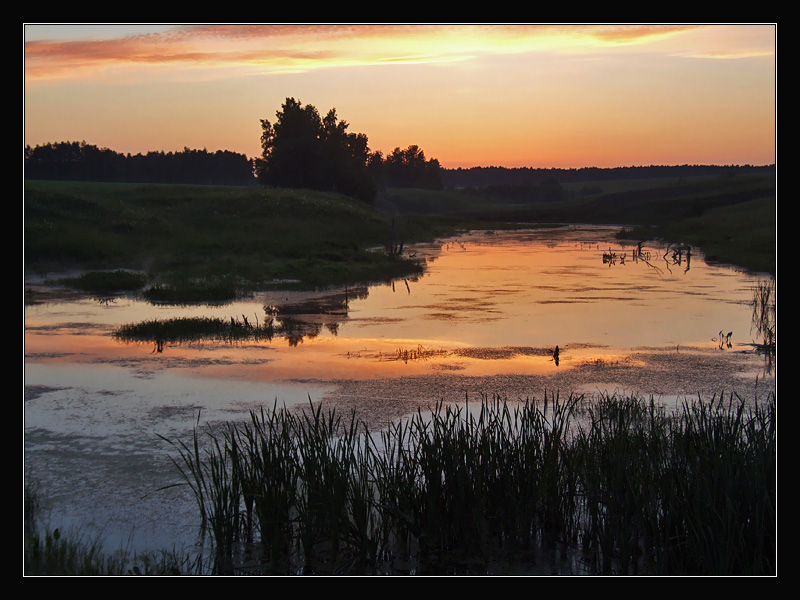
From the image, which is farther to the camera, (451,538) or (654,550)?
(451,538)

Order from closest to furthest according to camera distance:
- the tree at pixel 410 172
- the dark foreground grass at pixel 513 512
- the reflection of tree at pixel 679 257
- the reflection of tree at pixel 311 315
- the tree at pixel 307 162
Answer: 1. the dark foreground grass at pixel 513 512
2. the reflection of tree at pixel 311 315
3. the reflection of tree at pixel 679 257
4. the tree at pixel 307 162
5. the tree at pixel 410 172

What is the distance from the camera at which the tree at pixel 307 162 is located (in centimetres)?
6538

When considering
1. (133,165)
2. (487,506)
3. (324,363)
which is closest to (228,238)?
(324,363)

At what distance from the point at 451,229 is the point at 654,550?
56.0 m

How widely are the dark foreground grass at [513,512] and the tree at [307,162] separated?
2349 inches

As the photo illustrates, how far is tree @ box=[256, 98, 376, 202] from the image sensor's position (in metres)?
65.4

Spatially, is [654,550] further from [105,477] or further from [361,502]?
[105,477]

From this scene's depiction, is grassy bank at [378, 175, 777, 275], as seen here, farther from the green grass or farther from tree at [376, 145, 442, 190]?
the green grass

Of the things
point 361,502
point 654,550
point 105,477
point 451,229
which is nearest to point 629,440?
point 654,550

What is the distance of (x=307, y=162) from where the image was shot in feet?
216

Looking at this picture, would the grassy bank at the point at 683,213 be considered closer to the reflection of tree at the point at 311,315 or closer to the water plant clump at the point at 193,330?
the reflection of tree at the point at 311,315

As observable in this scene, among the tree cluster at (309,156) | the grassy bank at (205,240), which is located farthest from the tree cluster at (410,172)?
the grassy bank at (205,240)

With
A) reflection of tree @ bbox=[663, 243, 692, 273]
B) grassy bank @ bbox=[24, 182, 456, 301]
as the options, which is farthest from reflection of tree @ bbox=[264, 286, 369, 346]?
reflection of tree @ bbox=[663, 243, 692, 273]

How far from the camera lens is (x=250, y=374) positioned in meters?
12.9
